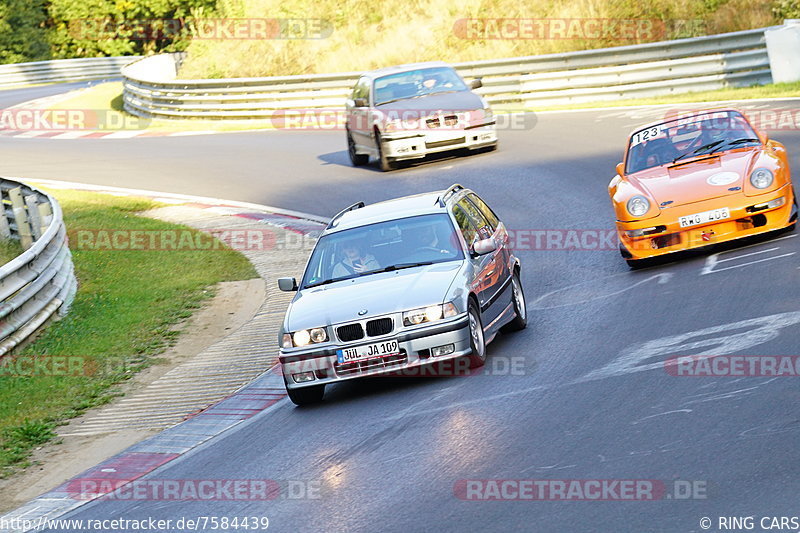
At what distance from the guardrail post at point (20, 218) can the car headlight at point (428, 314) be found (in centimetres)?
952

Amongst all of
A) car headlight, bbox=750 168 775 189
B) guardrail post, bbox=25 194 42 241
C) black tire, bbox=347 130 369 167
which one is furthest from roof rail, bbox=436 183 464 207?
black tire, bbox=347 130 369 167

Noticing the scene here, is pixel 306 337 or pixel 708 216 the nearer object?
pixel 306 337

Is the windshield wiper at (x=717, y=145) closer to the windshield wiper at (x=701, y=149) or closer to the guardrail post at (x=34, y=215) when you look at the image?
the windshield wiper at (x=701, y=149)

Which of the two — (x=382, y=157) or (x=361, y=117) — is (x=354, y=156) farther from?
(x=382, y=157)

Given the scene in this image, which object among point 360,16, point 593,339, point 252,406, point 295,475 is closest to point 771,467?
point 295,475

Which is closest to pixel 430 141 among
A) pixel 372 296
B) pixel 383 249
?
pixel 383 249

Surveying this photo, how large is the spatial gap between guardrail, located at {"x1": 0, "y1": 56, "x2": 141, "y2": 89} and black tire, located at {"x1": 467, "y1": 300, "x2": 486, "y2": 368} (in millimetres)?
49844

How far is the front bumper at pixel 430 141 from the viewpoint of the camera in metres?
21.0

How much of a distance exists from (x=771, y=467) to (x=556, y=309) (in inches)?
212

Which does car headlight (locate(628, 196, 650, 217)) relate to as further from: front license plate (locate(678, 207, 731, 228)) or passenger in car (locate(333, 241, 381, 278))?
passenger in car (locate(333, 241, 381, 278))

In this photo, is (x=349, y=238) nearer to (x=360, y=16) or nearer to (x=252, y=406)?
(x=252, y=406)

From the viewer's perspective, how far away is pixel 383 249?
419 inches

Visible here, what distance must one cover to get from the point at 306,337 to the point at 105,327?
15.3 feet

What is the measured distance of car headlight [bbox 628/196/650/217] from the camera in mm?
12383
